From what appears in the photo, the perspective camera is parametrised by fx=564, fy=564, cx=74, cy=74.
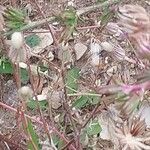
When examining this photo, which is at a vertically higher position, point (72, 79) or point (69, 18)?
point (69, 18)

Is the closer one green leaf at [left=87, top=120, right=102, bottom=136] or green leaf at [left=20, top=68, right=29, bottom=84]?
green leaf at [left=87, top=120, right=102, bottom=136]

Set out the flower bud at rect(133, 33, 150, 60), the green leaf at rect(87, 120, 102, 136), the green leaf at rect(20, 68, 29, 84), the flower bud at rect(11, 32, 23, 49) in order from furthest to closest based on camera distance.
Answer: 1. the green leaf at rect(20, 68, 29, 84)
2. the green leaf at rect(87, 120, 102, 136)
3. the flower bud at rect(11, 32, 23, 49)
4. the flower bud at rect(133, 33, 150, 60)

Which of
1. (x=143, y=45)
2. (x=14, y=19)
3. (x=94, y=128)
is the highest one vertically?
(x=143, y=45)

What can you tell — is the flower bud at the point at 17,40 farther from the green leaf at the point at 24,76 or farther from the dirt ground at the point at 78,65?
the green leaf at the point at 24,76

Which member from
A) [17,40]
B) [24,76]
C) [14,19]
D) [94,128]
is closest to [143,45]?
[17,40]

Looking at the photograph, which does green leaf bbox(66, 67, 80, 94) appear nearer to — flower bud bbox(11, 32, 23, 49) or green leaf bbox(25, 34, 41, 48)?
green leaf bbox(25, 34, 41, 48)

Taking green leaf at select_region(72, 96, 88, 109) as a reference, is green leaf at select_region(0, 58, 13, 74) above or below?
above

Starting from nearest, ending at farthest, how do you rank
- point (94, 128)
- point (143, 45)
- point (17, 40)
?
point (143, 45), point (17, 40), point (94, 128)

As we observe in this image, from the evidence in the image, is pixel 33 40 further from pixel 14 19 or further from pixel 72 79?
pixel 14 19

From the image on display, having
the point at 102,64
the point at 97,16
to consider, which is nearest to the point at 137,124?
the point at 102,64

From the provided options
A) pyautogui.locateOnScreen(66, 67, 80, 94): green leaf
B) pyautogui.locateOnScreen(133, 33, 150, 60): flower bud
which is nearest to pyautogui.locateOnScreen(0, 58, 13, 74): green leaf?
pyautogui.locateOnScreen(66, 67, 80, 94): green leaf
